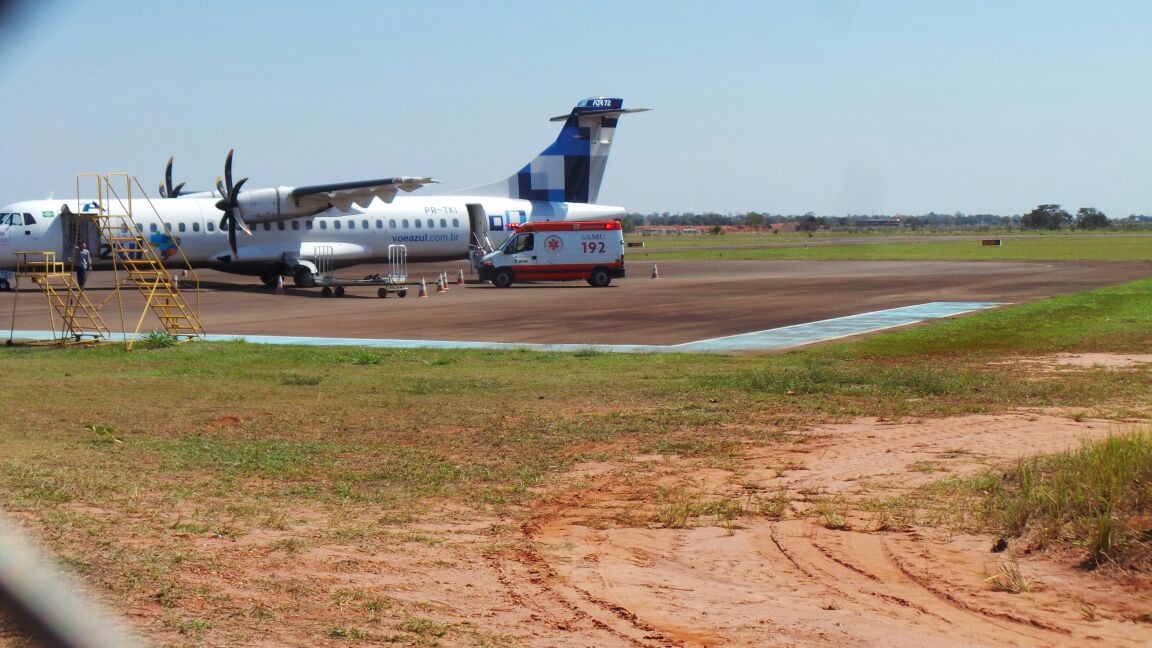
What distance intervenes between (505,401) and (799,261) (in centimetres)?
5015

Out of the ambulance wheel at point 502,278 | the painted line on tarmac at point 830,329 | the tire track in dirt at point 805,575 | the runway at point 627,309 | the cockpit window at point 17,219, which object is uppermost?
the cockpit window at point 17,219

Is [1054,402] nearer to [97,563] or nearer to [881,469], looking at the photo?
[881,469]

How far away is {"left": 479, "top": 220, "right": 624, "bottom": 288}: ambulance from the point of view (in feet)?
132

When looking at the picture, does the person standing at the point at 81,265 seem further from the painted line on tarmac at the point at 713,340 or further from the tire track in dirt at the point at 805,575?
the tire track in dirt at the point at 805,575

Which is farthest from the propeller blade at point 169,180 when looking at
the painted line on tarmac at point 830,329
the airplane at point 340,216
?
the painted line on tarmac at point 830,329

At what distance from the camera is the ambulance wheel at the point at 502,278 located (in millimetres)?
40719

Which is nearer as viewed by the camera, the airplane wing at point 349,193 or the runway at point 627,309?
the runway at point 627,309

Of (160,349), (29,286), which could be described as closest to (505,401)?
(160,349)

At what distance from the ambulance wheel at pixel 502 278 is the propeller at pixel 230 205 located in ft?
27.9

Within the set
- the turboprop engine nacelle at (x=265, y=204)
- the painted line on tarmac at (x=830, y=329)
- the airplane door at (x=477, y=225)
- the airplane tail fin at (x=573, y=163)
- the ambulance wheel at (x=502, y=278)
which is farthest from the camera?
the airplane tail fin at (x=573, y=163)

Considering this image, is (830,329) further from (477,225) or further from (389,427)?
(477,225)

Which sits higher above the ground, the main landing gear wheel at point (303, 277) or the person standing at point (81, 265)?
the person standing at point (81, 265)

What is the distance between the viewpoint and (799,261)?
62.6 meters

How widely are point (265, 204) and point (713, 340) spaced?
22.5m
